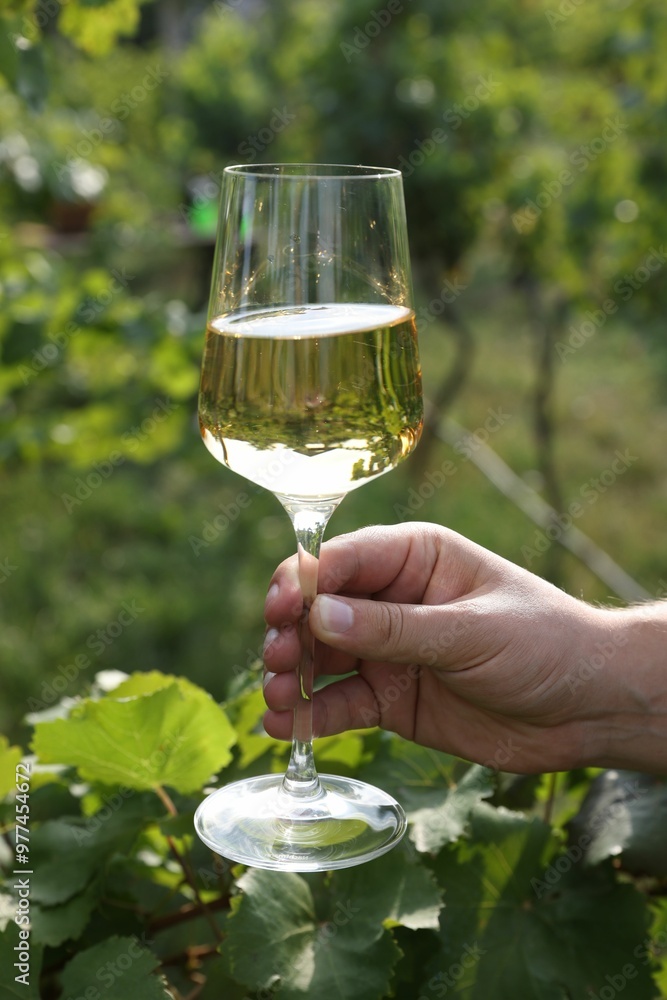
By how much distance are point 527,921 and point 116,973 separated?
412 mm

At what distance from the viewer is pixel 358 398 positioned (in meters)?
1.07

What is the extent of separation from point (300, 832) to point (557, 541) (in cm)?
416

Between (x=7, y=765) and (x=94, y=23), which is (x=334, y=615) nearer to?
(x=7, y=765)

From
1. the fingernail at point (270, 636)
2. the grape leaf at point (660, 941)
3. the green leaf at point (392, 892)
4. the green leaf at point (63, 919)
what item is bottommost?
the grape leaf at point (660, 941)

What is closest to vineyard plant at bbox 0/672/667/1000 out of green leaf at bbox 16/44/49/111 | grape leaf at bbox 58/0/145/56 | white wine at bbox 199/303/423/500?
white wine at bbox 199/303/423/500

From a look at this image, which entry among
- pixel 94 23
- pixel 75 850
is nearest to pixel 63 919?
pixel 75 850

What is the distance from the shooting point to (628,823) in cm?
116

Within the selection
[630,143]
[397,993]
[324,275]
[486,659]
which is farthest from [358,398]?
[630,143]

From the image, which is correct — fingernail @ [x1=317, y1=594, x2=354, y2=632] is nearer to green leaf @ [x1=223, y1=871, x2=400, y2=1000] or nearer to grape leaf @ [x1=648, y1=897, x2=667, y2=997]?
green leaf @ [x1=223, y1=871, x2=400, y2=1000]

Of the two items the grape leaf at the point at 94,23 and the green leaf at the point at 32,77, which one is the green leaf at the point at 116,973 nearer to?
the green leaf at the point at 32,77

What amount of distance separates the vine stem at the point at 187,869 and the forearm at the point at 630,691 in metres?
0.49

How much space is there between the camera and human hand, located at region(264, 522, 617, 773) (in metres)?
1.19

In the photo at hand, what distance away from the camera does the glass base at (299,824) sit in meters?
1.11

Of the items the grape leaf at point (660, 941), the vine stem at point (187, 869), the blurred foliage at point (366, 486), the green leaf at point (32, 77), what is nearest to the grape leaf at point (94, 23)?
the blurred foliage at point (366, 486)
